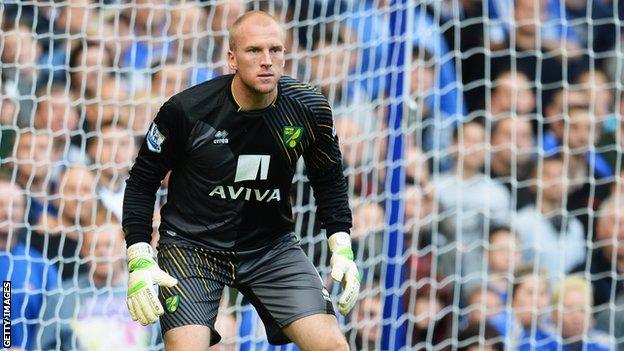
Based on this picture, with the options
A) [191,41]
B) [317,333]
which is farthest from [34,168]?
[317,333]

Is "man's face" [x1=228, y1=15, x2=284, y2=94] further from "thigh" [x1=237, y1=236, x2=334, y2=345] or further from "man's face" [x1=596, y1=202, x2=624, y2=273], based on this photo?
"man's face" [x1=596, y1=202, x2=624, y2=273]

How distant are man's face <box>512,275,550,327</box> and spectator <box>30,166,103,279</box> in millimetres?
2286

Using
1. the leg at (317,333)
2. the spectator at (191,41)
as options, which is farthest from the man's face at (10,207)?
the leg at (317,333)

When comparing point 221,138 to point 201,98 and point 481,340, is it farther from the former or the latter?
point 481,340

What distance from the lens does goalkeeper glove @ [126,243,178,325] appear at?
12.9 ft

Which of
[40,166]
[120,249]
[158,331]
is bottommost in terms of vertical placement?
[158,331]

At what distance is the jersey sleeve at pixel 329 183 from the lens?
4273 mm

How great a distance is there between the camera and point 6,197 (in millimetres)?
6305

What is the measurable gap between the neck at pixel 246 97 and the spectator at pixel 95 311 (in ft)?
7.78

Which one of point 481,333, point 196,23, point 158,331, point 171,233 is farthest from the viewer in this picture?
point 196,23

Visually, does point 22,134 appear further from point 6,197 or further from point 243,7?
point 243,7

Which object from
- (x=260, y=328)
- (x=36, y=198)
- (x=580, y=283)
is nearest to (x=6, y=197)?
(x=36, y=198)

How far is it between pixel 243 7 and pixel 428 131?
4.60 feet

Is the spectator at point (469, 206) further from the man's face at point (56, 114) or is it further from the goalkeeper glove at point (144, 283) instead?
the goalkeeper glove at point (144, 283)
